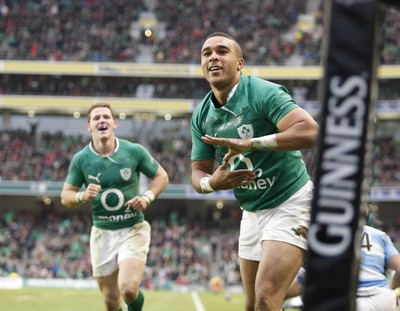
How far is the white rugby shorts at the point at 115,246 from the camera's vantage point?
28.6 feet

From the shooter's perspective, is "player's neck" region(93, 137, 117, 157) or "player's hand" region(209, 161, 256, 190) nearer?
"player's hand" region(209, 161, 256, 190)

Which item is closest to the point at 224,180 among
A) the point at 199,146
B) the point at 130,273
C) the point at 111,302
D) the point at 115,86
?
the point at 199,146

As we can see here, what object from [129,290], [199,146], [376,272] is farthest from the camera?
[129,290]

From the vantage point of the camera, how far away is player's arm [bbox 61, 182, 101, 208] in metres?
8.07

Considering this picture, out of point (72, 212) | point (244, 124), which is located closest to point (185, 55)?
point (72, 212)

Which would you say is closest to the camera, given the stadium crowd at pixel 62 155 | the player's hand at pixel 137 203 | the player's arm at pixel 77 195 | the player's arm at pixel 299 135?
the player's arm at pixel 299 135

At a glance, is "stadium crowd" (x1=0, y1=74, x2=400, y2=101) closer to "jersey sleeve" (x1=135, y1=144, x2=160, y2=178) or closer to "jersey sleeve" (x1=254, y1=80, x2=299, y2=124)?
"jersey sleeve" (x1=135, y1=144, x2=160, y2=178)

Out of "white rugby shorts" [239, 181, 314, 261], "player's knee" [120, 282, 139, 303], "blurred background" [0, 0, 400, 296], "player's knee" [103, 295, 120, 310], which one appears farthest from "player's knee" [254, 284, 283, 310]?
"blurred background" [0, 0, 400, 296]

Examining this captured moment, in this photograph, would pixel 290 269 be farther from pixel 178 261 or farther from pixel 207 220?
pixel 207 220

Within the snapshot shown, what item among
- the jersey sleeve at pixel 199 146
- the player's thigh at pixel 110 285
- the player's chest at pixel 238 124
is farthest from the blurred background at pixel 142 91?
the player's chest at pixel 238 124

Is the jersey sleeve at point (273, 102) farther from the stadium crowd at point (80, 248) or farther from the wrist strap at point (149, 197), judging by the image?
the stadium crowd at point (80, 248)

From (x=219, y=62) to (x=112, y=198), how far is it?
3535mm

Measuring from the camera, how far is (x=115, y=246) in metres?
8.80

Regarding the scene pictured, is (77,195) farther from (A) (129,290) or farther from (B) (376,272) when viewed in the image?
(B) (376,272)
